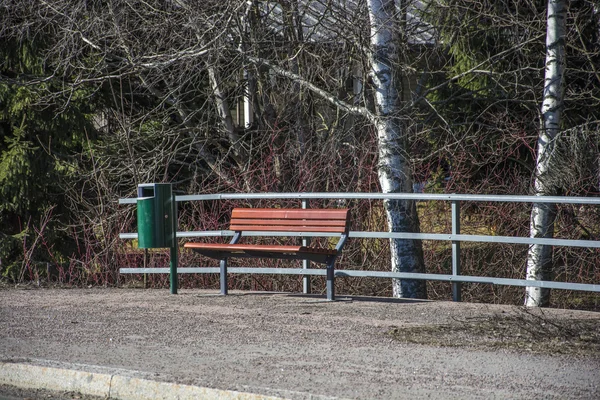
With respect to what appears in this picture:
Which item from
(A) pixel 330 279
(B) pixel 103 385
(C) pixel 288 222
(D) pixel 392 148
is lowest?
(B) pixel 103 385

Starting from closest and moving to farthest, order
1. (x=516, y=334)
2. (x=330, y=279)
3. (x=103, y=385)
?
(x=103, y=385) < (x=516, y=334) < (x=330, y=279)

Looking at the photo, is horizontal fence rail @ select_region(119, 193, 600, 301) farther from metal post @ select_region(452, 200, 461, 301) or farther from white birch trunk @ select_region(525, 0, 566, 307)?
white birch trunk @ select_region(525, 0, 566, 307)

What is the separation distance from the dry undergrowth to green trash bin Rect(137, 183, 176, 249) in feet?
10.7

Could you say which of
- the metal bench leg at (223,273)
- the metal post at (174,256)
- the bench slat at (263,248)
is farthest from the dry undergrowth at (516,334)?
the metal post at (174,256)

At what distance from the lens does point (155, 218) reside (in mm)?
10594

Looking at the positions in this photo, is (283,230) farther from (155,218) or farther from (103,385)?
(103,385)

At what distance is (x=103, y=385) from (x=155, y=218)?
14.1ft

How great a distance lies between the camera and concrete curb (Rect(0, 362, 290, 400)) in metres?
6.04

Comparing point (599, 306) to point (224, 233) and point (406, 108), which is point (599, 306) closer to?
point (406, 108)

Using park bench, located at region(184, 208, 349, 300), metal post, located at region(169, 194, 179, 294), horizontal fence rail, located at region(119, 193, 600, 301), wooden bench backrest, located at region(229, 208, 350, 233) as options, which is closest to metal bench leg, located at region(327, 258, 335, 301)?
park bench, located at region(184, 208, 349, 300)

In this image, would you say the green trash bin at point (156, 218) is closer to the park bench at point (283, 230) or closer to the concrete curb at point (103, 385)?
the park bench at point (283, 230)

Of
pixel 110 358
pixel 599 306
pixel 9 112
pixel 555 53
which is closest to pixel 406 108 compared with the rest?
pixel 555 53

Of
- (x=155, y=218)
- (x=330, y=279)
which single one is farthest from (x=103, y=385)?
(x=155, y=218)

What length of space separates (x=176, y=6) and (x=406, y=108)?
4.19 metres
